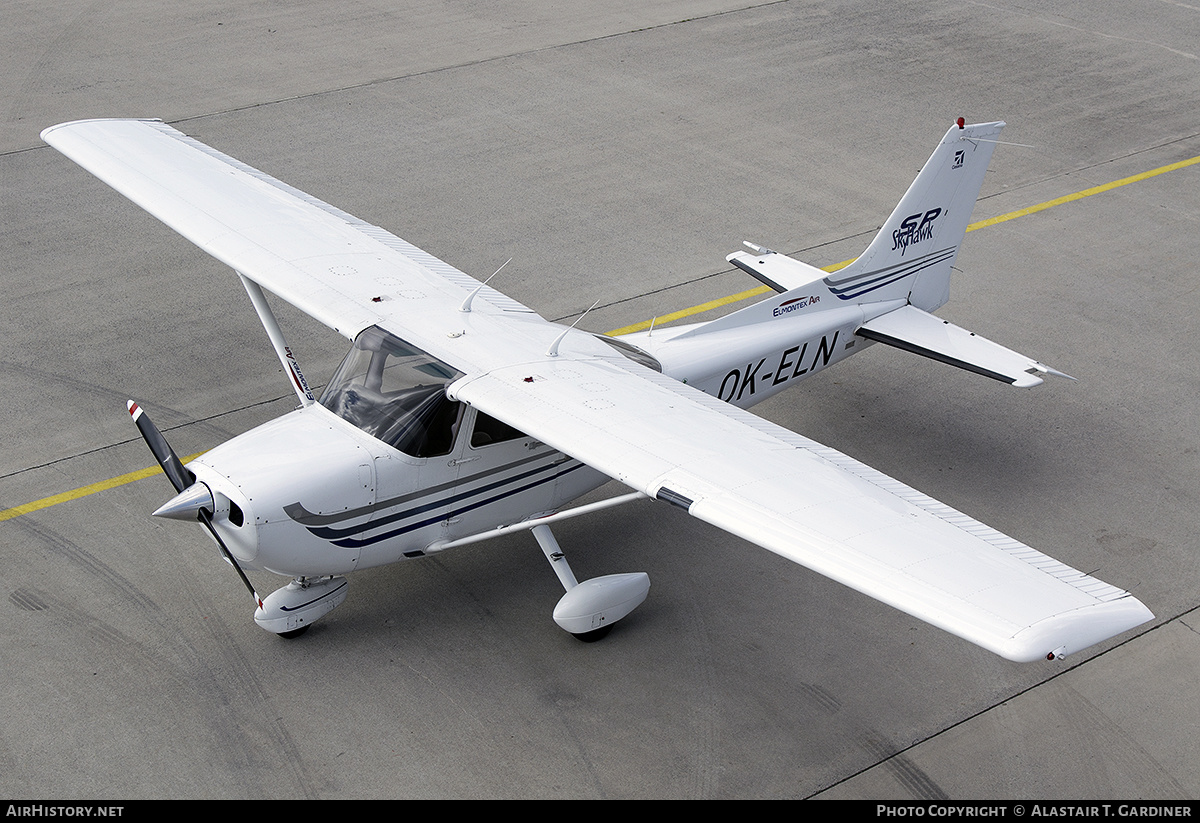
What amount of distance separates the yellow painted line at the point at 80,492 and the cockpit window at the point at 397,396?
8.76 feet

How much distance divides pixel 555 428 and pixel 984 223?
30.0 ft

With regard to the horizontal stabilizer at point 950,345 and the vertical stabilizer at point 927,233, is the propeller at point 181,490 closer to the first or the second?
the vertical stabilizer at point 927,233

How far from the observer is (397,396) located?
809 cm

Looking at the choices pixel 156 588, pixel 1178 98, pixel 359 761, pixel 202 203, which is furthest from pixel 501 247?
pixel 1178 98

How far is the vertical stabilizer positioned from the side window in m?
3.33

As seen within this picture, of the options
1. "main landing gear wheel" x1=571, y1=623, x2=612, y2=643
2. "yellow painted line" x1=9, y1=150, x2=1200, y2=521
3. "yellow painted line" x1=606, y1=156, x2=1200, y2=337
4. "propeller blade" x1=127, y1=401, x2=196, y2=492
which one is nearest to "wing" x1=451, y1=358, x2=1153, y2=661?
"main landing gear wheel" x1=571, y1=623, x2=612, y2=643

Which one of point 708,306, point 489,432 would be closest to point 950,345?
point 708,306

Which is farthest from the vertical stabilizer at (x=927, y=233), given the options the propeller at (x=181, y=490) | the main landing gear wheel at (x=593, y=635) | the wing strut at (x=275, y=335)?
the propeller at (x=181, y=490)

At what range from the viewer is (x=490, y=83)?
18.3 m

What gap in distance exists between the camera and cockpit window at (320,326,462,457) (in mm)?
7973

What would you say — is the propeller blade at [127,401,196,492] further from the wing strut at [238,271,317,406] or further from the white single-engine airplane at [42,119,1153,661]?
the wing strut at [238,271,317,406]

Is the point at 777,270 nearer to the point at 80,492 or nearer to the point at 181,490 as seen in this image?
the point at 181,490

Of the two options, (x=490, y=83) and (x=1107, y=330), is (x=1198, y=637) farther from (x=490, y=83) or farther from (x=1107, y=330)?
(x=490, y=83)

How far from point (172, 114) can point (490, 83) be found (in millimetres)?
→ 4631
